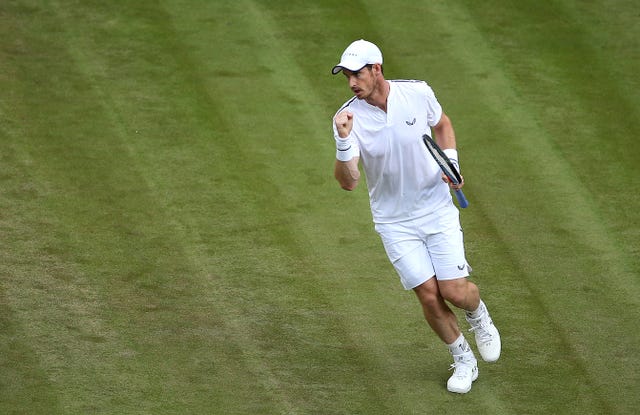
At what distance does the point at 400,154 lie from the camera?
8.80 m

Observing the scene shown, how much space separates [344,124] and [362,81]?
0.47 m

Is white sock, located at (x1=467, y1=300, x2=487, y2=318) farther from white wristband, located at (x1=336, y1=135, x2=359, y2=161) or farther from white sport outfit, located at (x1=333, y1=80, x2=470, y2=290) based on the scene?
white wristband, located at (x1=336, y1=135, x2=359, y2=161)

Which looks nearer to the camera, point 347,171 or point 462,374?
point 347,171

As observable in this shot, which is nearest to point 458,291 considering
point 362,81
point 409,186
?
point 409,186

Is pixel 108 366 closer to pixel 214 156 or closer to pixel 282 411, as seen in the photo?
pixel 282 411

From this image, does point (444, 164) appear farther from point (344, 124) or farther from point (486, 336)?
point (486, 336)

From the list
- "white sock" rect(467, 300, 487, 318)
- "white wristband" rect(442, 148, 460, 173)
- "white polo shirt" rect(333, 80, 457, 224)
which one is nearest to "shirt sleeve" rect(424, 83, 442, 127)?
"white polo shirt" rect(333, 80, 457, 224)

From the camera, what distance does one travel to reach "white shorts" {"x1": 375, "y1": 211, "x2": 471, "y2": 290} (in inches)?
350

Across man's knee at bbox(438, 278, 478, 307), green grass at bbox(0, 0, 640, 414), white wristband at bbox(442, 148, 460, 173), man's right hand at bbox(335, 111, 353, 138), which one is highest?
man's right hand at bbox(335, 111, 353, 138)

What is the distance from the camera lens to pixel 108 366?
9.40 m

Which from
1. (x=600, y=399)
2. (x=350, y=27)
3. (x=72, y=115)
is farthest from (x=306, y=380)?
(x=350, y=27)

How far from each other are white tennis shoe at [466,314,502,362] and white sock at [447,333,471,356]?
0.49 ft

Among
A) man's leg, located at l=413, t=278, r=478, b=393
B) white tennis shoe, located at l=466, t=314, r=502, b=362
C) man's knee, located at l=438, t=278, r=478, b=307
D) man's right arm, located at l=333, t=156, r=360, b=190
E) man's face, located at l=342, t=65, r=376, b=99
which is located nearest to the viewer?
man's right arm, located at l=333, t=156, r=360, b=190

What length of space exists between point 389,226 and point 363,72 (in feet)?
3.87
